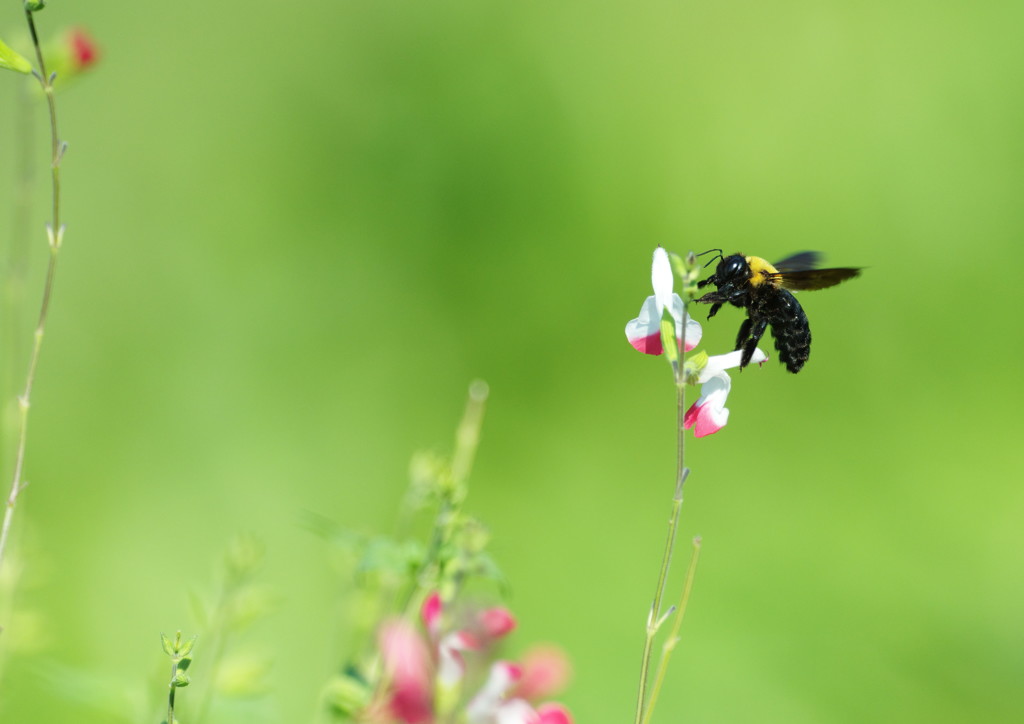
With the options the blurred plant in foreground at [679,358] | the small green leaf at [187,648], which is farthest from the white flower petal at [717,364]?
the small green leaf at [187,648]

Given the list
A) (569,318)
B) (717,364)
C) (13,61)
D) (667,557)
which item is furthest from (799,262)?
(569,318)

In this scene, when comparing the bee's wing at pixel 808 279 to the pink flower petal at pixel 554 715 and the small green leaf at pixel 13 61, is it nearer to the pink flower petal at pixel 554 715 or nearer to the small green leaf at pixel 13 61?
the pink flower petal at pixel 554 715

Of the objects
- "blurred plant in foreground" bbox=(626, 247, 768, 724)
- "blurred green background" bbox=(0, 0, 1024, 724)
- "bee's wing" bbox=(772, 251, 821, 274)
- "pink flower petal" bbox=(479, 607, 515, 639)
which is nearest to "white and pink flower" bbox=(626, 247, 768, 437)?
"blurred plant in foreground" bbox=(626, 247, 768, 724)

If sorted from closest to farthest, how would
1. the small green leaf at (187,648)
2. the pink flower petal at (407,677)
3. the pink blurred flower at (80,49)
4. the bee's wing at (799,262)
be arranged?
the small green leaf at (187,648) < the pink flower petal at (407,677) < the pink blurred flower at (80,49) < the bee's wing at (799,262)

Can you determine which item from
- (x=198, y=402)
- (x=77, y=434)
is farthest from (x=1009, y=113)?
(x=77, y=434)

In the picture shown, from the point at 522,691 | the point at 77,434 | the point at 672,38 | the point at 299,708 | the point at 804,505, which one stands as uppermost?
the point at 672,38

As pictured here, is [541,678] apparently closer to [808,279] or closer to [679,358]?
[679,358]

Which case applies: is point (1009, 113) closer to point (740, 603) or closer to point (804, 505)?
point (804, 505)
